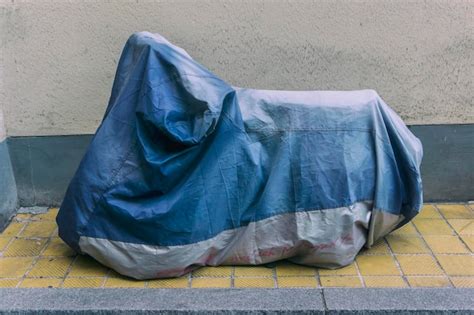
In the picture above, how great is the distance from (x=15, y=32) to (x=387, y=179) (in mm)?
2789

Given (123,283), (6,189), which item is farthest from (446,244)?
(6,189)

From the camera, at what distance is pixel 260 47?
156 inches

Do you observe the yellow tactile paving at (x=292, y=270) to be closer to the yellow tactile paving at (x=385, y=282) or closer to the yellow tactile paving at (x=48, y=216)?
the yellow tactile paving at (x=385, y=282)

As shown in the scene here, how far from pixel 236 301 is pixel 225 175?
2.40 feet

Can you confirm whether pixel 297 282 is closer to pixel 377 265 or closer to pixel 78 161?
pixel 377 265

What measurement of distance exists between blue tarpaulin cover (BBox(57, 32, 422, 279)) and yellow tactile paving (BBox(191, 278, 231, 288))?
0.32 feet

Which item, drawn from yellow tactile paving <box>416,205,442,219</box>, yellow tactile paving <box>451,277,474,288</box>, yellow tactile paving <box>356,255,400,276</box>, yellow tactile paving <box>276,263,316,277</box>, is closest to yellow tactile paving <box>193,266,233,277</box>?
yellow tactile paving <box>276,263,316,277</box>

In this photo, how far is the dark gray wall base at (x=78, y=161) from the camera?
416cm

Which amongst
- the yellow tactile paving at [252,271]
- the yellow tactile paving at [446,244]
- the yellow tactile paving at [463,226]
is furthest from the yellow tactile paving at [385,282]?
the yellow tactile paving at [463,226]

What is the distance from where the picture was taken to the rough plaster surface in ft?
12.8

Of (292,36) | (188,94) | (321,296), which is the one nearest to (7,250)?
(188,94)

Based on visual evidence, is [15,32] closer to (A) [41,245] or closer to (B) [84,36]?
(B) [84,36]

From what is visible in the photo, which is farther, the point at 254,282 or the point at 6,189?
the point at 6,189

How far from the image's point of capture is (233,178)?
3.29m
